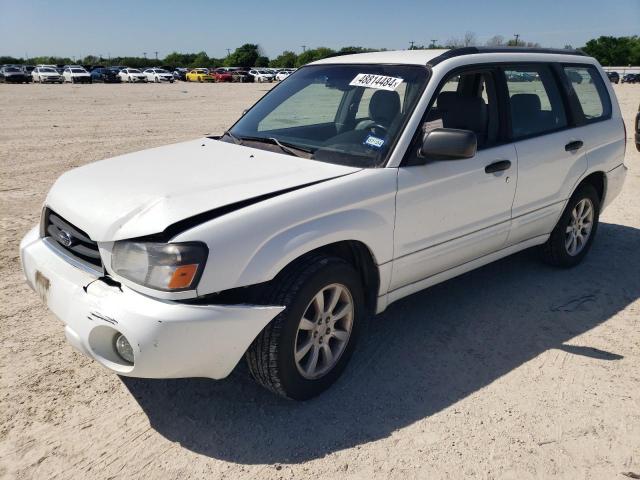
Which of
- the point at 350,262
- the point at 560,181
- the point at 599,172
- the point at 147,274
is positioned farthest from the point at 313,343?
the point at 599,172

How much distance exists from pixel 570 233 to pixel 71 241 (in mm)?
3970

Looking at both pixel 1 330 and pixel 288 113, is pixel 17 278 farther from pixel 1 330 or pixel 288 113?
pixel 288 113

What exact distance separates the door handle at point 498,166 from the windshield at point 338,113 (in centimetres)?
72

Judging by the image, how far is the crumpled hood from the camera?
2625 millimetres

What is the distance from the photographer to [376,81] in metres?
3.67

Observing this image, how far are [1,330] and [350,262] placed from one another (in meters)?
2.37

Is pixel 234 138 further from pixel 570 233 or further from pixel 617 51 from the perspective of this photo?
pixel 617 51

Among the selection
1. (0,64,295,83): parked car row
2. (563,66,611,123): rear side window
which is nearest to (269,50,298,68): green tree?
(0,64,295,83): parked car row

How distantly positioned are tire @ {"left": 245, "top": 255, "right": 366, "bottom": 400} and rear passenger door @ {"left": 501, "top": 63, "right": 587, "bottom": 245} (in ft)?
5.36

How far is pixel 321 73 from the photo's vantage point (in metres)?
4.15

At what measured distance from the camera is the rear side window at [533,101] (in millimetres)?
4098

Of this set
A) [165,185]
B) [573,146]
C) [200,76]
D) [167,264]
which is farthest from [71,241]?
[200,76]

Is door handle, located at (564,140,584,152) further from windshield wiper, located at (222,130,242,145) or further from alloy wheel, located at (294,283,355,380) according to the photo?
windshield wiper, located at (222,130,242,145)

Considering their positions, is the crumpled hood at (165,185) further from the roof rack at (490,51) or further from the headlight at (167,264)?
the roof rack at (490,51)
